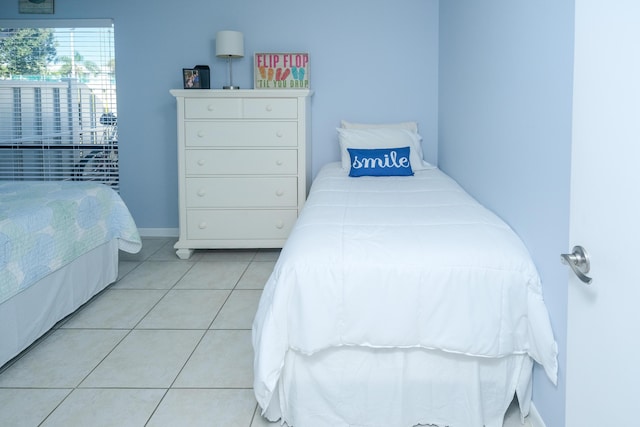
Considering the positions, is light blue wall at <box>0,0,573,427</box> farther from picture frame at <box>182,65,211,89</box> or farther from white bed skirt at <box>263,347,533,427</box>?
white bed skirt at <box>263,347,533,427</box>

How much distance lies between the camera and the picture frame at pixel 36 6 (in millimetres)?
4570

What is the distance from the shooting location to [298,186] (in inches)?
161

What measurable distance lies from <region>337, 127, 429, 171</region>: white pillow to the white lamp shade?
3.08ft

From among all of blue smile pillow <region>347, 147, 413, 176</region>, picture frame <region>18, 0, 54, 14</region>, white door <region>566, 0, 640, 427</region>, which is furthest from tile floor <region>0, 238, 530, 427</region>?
picture frame <region>18, 0, 54, 14</region>

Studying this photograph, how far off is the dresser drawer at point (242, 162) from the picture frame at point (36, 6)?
1.71 meters

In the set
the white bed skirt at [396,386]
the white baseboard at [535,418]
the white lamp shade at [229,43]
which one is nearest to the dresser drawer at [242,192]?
the white lamp shade at [229,43]

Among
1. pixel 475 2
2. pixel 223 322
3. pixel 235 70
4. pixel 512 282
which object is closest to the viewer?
pixel 512 282

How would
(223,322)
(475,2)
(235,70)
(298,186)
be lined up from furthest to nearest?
(235,70) → (298,186) → (475,2) → (223,322)

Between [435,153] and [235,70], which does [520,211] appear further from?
[235,70]

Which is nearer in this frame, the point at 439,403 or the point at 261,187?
the point at 439,403

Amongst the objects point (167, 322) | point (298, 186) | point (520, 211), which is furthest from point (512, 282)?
point (298, 186)

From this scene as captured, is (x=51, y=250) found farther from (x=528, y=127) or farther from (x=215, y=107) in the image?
(x=528, y=127)

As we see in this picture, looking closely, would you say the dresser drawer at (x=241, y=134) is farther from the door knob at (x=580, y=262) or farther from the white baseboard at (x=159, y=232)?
the door knob at (x=580, y=262)

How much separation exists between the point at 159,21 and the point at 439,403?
368 cm
